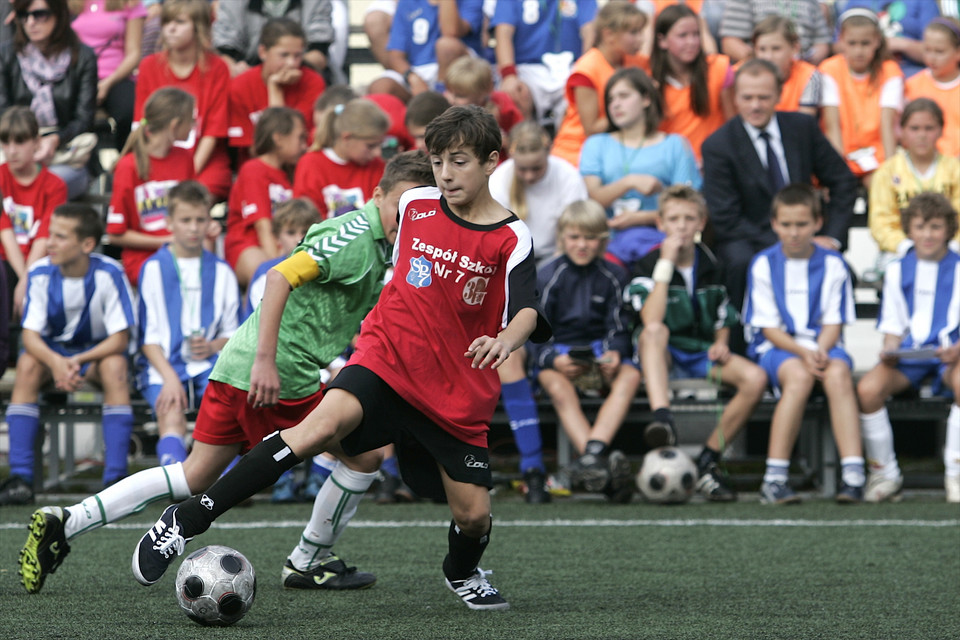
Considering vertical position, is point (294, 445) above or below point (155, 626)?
above

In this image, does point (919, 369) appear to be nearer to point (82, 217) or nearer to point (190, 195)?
point (190, 195)

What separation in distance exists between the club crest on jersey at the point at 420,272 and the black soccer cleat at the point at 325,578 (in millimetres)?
1118

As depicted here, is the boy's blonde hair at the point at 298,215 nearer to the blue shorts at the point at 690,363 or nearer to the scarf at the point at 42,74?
the blue shorts at the point at 690,363

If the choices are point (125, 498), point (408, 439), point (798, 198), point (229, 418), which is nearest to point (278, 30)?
point (798, 198)

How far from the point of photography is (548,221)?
24.7 feet

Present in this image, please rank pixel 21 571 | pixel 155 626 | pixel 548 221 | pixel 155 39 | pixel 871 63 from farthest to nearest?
pixel 155 39 < pixel 871 63 < pixel 548 221 < pixel 21 571 < pixel 155 626

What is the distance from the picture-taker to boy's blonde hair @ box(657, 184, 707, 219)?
700 centimetres

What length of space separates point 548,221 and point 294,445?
4.31 meters

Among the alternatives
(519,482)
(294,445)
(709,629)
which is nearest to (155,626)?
(294,445)

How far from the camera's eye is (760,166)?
7531 millimetres

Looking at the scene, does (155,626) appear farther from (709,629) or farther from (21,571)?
(709,629)

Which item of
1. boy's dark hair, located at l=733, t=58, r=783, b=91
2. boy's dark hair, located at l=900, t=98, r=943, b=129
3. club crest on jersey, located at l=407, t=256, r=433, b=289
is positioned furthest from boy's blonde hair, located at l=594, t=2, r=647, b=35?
club crest on jersey, located at l=407, t=256, r=433, b=289

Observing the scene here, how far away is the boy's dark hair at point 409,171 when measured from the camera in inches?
154

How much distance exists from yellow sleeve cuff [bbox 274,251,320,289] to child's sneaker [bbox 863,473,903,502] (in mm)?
4028
